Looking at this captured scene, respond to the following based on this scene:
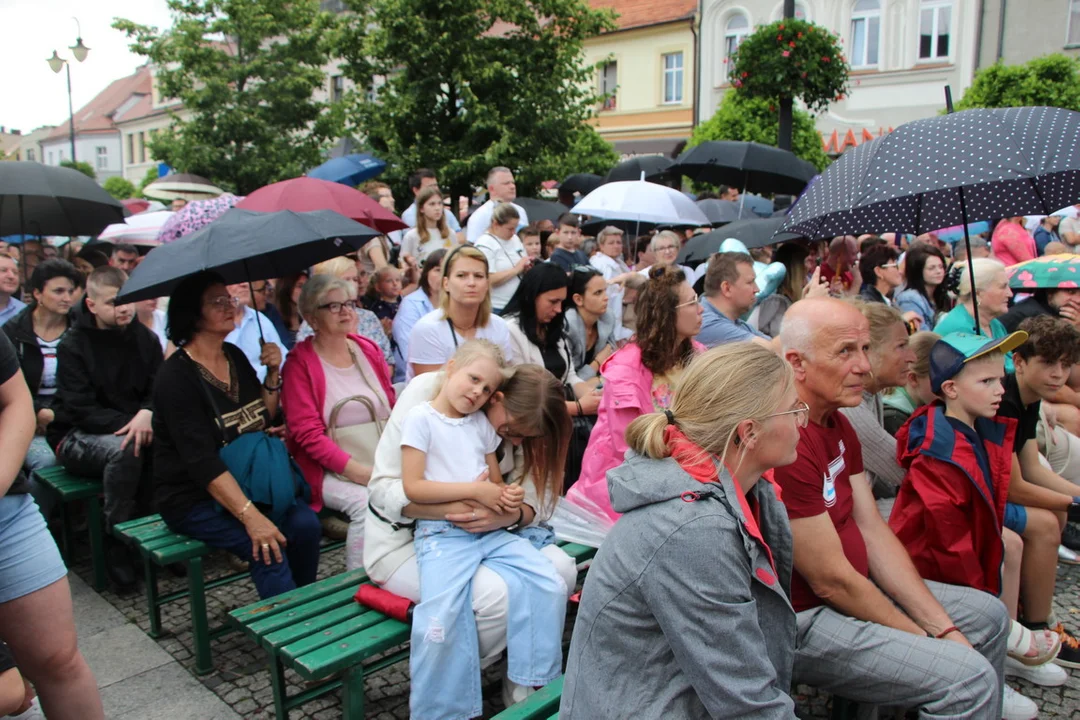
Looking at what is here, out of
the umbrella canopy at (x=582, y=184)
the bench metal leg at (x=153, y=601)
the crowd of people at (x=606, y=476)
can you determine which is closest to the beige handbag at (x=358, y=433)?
the crowd of people at (x=606, y=476)

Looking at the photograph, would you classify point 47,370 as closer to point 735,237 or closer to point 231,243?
point 231,243

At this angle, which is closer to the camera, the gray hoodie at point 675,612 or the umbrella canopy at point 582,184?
the gray hoodie at point 675,612

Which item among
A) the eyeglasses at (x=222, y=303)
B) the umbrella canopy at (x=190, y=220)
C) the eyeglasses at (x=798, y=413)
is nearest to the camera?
the eyeglasses at (x=798, y=413)

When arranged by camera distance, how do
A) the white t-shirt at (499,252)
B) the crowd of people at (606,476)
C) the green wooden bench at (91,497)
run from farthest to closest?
the white t-shirt at (499,252) → the green wooden bench at (91,497) → the crowd of people at (606,476)

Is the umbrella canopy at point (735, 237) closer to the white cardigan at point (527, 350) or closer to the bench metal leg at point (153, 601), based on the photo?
the white cardigan at point (527, 350)

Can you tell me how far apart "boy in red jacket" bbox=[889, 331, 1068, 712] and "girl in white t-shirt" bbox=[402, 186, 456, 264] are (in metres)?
5.30

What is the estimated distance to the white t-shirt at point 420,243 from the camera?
7.98 metres

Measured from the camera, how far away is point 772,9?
27.2 metres

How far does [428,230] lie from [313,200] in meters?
2.50

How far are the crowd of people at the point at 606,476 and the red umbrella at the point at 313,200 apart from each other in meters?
0.59

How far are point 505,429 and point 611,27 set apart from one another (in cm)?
1611

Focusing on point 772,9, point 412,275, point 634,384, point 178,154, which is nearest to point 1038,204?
point 634,384

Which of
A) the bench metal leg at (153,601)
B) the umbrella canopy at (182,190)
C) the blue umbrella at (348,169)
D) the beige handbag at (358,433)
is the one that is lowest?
the bench metal leg at (153,601)

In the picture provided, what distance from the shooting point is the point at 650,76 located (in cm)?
3111
